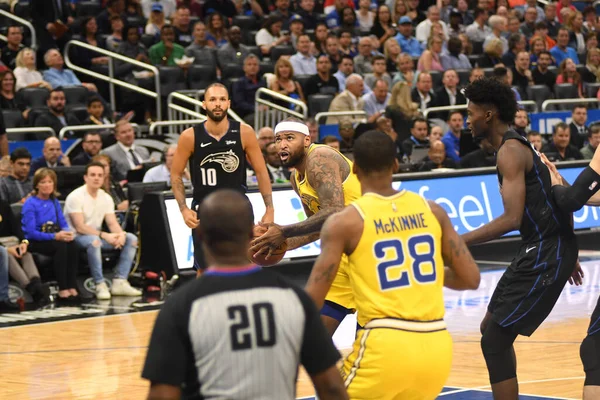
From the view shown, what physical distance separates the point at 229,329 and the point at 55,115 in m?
13.5

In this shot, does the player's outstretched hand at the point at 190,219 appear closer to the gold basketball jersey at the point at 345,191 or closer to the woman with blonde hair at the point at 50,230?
the gold basketball jersey at the point at 345,191

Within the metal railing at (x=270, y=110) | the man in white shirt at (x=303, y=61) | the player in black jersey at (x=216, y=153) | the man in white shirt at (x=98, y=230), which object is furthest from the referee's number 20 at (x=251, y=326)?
the man in white shirt at (x=303, y=61)

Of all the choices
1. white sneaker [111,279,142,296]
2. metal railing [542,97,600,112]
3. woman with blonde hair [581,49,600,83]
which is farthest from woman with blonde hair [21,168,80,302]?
woman with blonde hair [581,49,600,83]

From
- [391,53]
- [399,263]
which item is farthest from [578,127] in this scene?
[399,263]

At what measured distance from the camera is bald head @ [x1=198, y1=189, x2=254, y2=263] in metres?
3.81

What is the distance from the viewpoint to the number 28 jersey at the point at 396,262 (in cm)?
496

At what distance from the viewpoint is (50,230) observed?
13.6 metres

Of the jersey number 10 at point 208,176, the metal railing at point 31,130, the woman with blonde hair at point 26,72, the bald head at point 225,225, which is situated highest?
the bald head at point 225,225

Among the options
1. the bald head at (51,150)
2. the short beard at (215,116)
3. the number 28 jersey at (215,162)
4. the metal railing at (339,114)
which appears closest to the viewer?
the short beard at (215,116)

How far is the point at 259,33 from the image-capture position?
21.5 m

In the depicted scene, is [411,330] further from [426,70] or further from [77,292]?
[426,70]

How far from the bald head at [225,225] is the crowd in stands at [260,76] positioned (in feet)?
31.9

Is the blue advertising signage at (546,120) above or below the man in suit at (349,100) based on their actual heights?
below

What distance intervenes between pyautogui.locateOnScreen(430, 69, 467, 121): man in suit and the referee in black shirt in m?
16.4
